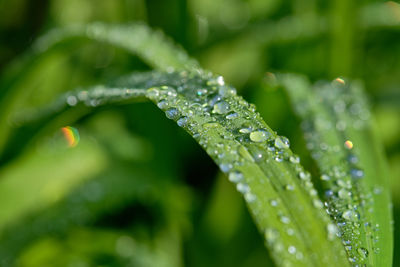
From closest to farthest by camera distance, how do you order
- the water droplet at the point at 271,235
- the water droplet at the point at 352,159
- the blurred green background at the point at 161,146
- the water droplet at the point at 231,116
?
the water droplet at the point at 271,235 < the water droplet at the point at 231,116 < the water droplet at the point at 352,159 < the blurred green background at the point at 161,146

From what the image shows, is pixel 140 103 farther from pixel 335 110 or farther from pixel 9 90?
pixel 335 110

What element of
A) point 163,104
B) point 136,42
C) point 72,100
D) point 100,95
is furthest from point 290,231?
point 136,42

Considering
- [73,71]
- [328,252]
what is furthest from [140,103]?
[328,252]

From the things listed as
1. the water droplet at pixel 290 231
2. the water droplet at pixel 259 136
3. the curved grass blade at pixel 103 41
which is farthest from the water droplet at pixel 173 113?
the curved grass blade at pixel 103 41

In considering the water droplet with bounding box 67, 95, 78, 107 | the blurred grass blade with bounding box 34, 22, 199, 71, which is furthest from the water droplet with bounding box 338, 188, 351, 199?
the water droplet with bounding box 67, 95, 78, 107

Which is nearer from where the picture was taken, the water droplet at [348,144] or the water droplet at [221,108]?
the water droplet at [221,108]

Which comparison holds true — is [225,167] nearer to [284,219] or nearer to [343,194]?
[284,219]

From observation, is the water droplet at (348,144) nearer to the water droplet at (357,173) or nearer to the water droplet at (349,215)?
the water droplet at (357,173)
